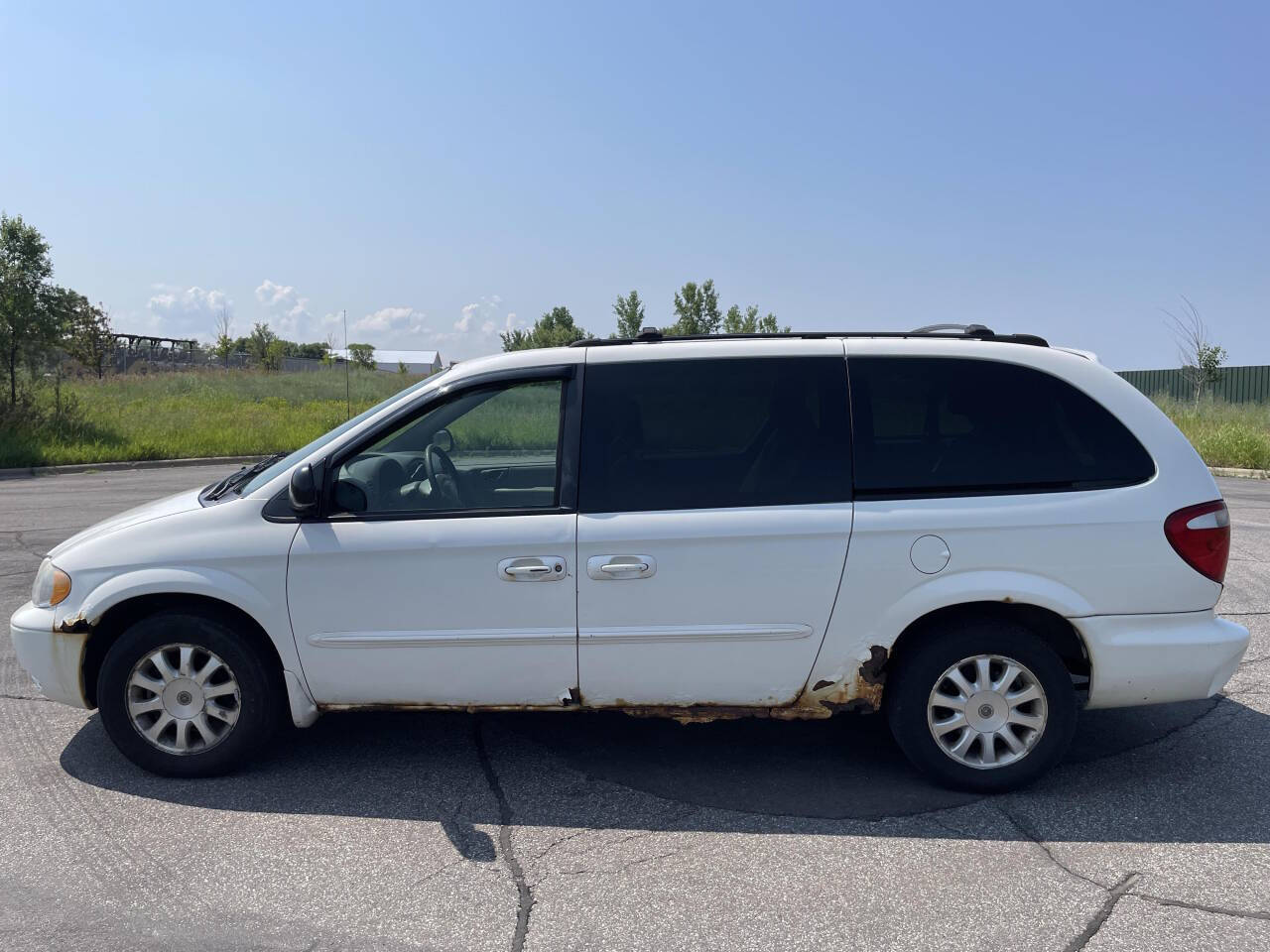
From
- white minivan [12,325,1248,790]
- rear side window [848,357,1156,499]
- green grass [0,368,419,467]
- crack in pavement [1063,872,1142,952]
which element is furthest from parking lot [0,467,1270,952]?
green grass [0,368,419,467]

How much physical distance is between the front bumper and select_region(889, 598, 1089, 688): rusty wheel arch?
11.3 ft

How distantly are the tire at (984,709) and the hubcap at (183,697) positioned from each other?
2799 millimetres

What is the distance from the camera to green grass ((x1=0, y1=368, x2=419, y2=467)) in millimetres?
21453

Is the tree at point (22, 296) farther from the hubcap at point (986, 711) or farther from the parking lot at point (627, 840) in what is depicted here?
the hubcap at point (986, 711)

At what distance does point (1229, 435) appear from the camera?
20.3m

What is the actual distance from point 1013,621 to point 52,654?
13.3 feet

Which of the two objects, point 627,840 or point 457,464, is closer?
point 627,840

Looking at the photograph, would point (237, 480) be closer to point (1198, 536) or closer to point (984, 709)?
point (984, 709)

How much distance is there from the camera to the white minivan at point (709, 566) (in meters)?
3.92

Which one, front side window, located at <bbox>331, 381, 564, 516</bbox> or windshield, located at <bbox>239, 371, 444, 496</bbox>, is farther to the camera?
windshield, located at <bbox>239, 371, 444, 496</bbox>

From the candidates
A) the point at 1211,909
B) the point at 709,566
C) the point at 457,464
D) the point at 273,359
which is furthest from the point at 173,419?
the point at 273,359

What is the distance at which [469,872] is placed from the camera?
11.1 feet

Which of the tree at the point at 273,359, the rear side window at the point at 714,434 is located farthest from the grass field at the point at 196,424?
the tree at the point at 273,359

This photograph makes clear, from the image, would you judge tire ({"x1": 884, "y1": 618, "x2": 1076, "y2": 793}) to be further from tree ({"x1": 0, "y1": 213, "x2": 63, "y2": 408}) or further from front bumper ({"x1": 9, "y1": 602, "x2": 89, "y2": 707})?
tree ({"x1": 0, "y1": 213, "x2": 63, "y2": 408})
